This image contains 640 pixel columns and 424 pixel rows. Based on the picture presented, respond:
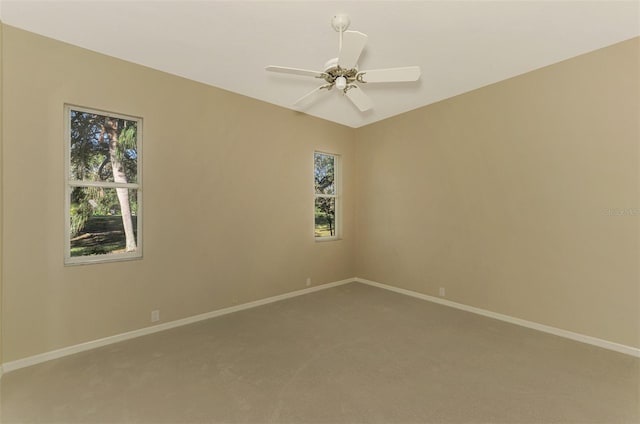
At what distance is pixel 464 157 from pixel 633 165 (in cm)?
156

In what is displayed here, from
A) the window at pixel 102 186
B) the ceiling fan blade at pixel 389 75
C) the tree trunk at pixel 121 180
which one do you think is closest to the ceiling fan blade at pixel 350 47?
the ceiling fan blade at pixel 389 75

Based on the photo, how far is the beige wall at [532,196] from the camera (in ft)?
8.91

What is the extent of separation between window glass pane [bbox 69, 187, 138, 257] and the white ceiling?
141 cm

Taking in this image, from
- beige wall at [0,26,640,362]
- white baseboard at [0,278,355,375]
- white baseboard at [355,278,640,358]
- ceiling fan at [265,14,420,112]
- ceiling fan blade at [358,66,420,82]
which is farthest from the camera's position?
white baseboard at [355,278,640,358]

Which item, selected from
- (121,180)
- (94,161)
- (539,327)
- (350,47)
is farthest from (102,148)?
(539,327)

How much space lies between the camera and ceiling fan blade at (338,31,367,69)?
1.79 metres

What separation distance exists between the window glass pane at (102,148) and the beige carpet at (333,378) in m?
1.70

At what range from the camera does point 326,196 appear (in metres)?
5.04

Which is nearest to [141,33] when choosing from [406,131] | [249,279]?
[249,279]

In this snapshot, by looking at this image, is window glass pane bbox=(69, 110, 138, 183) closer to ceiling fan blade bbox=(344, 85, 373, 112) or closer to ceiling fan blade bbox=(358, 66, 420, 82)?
ceiling fan blade bbox=(344, 85, 373, 112)

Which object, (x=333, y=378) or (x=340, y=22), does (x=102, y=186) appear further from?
(x=333, y=378)

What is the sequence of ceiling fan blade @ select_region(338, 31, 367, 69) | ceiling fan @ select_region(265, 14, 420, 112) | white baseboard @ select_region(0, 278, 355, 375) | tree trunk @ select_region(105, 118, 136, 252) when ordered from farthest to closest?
tree trunk @ select_region(105, 118, 136, 252), white baseboard @ select_region(0, 278, 355, 375), ceiling fan @ select_region(265, 14, 420, 112), ceiling fan blade @ select_region(338, 31, 367, 69)

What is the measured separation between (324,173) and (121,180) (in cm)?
300

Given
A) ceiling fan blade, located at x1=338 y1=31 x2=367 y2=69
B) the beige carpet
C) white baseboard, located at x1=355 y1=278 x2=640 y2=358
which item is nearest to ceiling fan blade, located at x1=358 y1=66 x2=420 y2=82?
ceiling fan blade, located at x1=338 y1=31 x2=367 y2=69
